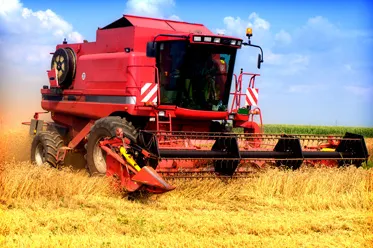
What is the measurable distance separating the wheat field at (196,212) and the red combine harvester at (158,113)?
30 cm

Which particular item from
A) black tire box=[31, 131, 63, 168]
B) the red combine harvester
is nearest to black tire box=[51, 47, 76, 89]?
the red combine harvester

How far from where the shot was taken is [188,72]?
836 cm

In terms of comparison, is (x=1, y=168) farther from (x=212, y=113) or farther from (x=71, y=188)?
(x=212, y=113)

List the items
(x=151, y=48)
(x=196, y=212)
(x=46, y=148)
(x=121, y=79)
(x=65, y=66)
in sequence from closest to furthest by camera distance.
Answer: (x=196, y=212) → (x=151, y=48) → (x=121, y=79) → (x=46, y=148) → (x=65, y=66)

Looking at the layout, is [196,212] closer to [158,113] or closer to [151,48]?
[158,113]

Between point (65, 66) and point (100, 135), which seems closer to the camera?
point (100, 135)

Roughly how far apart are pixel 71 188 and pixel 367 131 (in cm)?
2404

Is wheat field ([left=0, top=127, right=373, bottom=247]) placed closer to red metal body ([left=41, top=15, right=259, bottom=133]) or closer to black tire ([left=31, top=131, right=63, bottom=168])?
black tire ([left=31, top=131, right=63, bottom=168])

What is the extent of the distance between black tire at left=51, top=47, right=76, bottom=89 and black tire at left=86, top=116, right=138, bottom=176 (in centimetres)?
216

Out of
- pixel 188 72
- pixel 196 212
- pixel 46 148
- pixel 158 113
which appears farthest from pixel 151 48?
pixel 196 212

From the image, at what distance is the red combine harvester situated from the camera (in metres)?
7.03

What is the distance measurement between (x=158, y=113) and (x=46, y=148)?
2255 millimetres

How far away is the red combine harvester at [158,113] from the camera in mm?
7031

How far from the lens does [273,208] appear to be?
6375 mm
